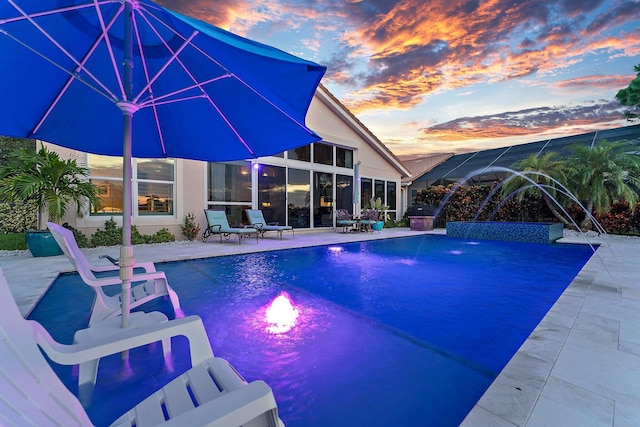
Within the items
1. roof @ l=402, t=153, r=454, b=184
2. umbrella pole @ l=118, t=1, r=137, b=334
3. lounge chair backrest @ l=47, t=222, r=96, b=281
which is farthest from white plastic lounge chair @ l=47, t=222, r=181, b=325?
roof @ l=402, t=153, r=454, b=184

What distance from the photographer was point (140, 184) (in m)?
8.99

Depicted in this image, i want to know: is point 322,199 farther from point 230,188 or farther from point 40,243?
point 40,243

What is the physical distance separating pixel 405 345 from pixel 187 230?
866 cm

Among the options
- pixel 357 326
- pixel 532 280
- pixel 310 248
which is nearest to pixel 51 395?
pixel 357 326

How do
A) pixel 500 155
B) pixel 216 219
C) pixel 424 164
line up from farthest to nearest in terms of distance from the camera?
pixel 424 164 → pixel 500 155 → pixel 216 219

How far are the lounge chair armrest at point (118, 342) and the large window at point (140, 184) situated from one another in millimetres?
8310

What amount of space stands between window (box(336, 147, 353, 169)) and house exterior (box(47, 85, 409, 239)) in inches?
0.6

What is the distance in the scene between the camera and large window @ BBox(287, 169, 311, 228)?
1272cm

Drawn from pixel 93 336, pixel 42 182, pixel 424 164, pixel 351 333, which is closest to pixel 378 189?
pixel 424 164

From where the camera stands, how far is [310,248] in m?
9.09

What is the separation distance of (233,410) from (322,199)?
1323cm

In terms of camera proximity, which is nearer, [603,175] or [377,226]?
[603,175]

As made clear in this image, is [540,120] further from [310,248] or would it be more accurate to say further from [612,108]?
[310,248]

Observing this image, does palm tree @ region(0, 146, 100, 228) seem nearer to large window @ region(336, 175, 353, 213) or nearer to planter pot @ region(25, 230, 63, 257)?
planter pot @ region(25, 230, 63, 257)
